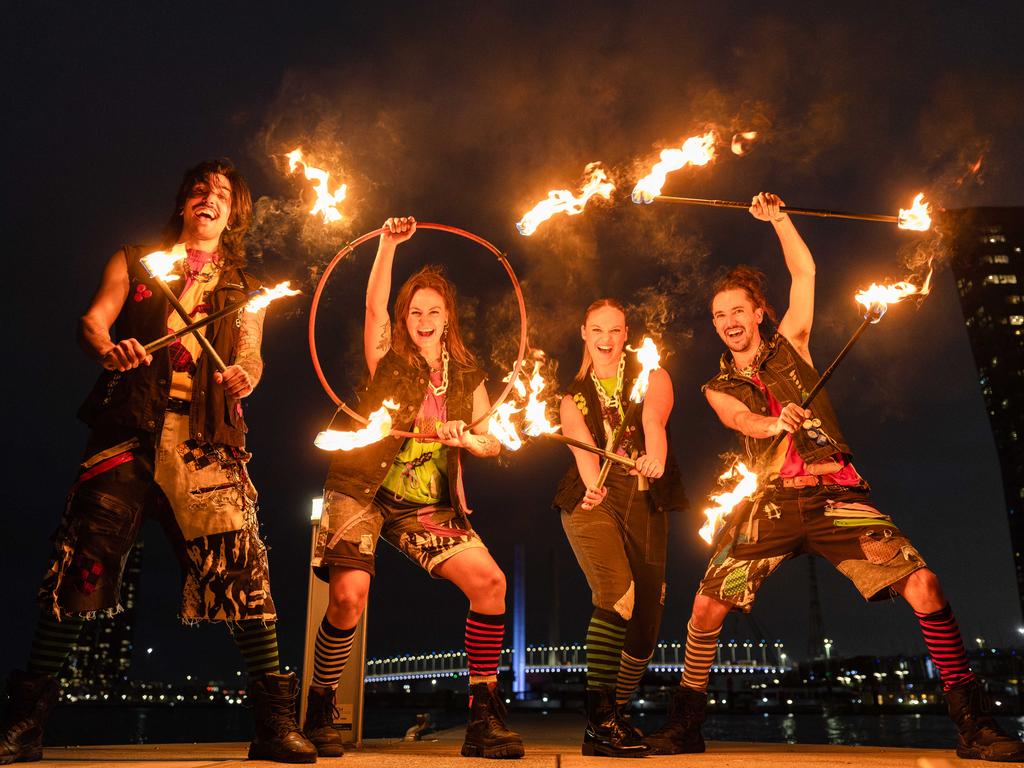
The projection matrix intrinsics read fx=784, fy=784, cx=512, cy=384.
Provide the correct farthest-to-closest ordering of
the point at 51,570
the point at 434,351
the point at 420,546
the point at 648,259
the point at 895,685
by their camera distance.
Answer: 1. the point at 895,685
2. the point at 648,259
3. the point at 434,351
4. the point at 420,546
5. the point at 51,570

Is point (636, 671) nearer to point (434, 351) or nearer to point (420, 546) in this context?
point (420, 546)

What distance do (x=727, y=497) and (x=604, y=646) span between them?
134 cm

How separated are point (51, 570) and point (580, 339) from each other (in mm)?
4217

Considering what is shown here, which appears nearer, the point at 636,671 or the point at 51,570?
the point at 51,570

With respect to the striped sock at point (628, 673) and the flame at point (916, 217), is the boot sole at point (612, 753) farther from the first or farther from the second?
the flame at point (916, 217)

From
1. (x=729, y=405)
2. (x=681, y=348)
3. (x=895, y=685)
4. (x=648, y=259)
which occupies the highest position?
(x=648, y=259)

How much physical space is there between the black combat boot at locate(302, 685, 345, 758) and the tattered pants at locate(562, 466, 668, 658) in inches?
68.8

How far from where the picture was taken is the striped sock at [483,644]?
4.46 metres

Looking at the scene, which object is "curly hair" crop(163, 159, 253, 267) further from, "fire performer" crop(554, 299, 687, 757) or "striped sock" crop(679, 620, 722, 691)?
"striped sock" crop(679, 620, 722, 691)

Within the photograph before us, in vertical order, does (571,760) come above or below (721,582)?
below

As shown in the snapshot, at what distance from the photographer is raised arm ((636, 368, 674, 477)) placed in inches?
218

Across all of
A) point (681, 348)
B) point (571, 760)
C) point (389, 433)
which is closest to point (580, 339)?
point (681, 348)

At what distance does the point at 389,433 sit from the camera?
4.75m

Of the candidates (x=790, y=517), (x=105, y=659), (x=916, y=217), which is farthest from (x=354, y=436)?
(x=105, y=659)
